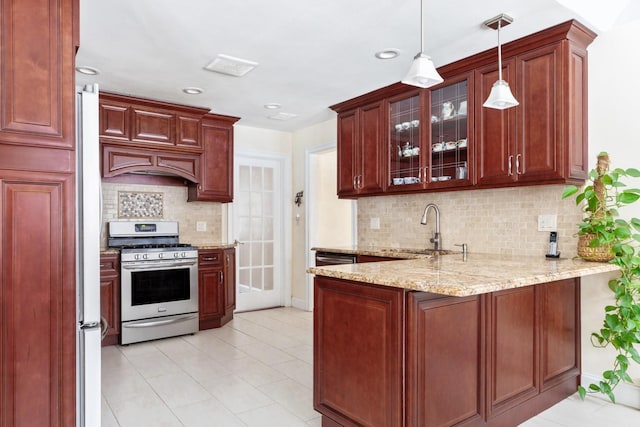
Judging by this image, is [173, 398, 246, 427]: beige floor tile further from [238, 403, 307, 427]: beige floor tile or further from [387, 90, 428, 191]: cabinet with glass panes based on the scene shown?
[387, 90, 428, 191]: cabinet with glass panes

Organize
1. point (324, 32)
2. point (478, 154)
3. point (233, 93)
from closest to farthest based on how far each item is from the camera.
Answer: point (324, 32)
point (478, 154)
point (233, 93)

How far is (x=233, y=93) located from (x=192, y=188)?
4.38 ft

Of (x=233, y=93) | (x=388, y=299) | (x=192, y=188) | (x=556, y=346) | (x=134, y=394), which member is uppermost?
(x=233, y=93)

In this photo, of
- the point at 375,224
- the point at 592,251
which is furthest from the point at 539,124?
the point at 375,224

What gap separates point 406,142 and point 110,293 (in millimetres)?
3083

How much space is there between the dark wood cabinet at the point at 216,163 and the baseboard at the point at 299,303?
165 cm

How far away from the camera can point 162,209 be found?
493 centimetres

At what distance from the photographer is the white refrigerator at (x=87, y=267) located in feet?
5.90

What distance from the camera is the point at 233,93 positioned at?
13.7 ft

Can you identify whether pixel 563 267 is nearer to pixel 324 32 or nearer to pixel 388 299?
pixel 388 299

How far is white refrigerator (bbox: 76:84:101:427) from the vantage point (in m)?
1.80

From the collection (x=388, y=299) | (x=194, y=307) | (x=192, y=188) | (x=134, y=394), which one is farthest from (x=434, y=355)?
(x=192, y=188)

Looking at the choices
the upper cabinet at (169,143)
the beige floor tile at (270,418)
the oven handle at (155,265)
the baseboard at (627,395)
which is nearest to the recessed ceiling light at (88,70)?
the upper cabinet at (169,143)

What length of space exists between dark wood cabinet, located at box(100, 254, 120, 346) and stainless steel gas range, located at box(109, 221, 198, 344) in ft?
0.18
